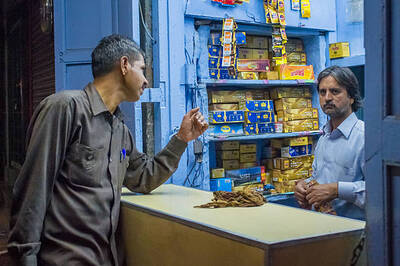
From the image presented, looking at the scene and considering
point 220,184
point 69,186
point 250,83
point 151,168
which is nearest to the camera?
point 69,186

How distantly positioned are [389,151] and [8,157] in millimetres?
10069

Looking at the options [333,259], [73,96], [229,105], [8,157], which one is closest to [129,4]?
[73,96]

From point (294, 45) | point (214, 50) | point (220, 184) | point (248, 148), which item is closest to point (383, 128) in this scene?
point (220, 184)

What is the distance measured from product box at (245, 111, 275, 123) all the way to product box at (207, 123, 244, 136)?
148 mm

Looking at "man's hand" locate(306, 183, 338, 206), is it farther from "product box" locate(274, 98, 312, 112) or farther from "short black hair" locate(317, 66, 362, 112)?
"product box" locate(274, 98, 312, 112)

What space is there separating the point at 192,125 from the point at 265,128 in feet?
8.99

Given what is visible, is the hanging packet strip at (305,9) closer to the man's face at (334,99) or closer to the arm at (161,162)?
the man's face at (334,99)

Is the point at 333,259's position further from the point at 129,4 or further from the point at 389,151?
the point at 129,4

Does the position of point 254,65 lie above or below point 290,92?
above

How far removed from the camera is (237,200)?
2.14m

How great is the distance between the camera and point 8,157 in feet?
33.0

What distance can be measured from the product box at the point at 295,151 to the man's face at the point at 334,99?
2.29m

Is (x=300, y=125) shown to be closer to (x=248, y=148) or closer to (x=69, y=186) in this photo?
(x=248, y=148)

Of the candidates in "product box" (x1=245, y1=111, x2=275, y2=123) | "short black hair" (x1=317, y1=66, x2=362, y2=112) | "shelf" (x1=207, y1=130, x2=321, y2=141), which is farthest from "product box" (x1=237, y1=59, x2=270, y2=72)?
"short black hair" (x1=317, y1=66, x2=362, y2=112)
